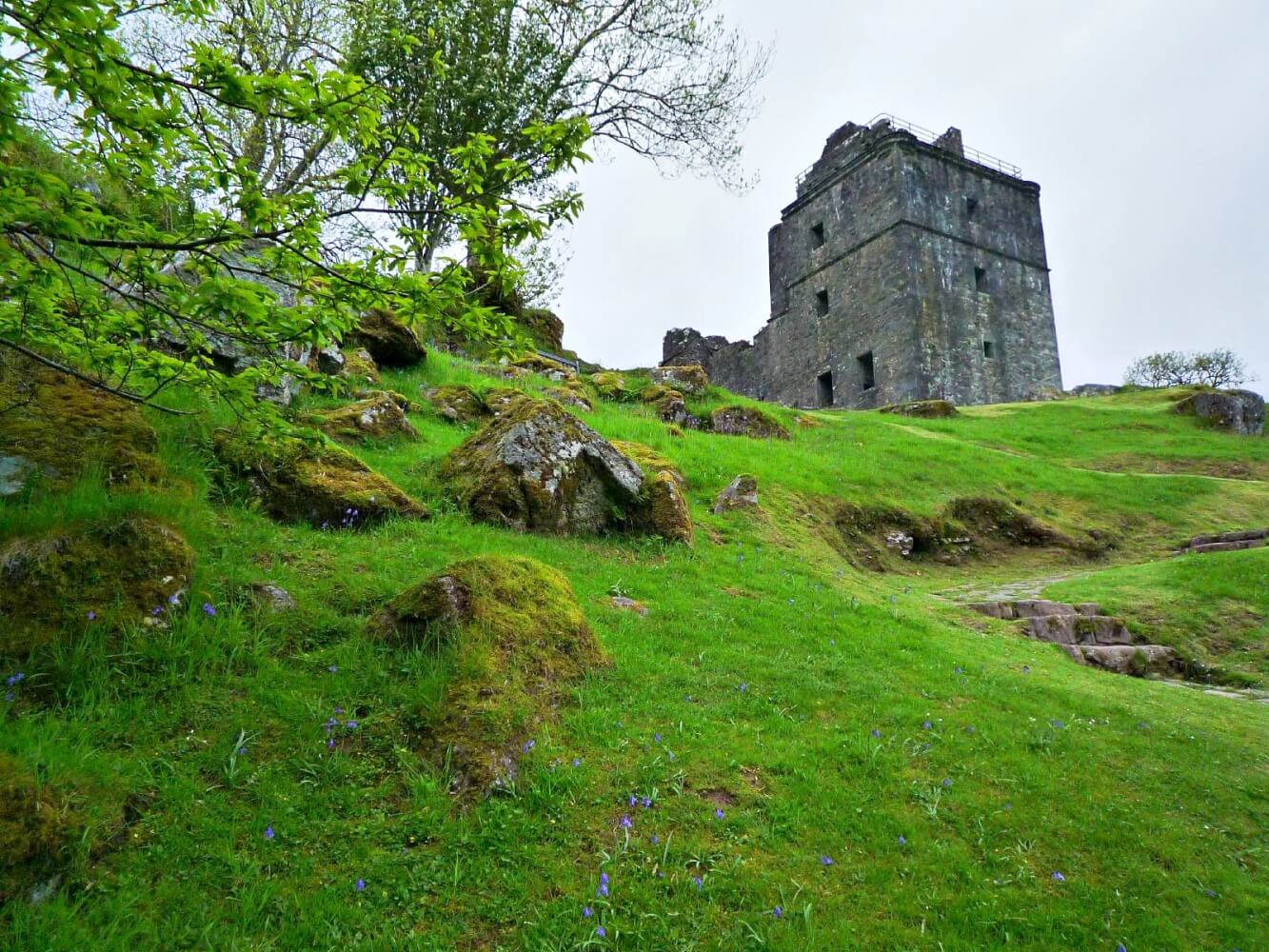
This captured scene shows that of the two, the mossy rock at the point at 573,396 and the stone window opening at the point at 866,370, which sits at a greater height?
the stone window opening at the point at 866,370

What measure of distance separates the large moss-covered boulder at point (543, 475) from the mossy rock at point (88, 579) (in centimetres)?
400

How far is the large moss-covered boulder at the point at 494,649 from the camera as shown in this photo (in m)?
4.46

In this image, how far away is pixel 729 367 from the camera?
5112 cm

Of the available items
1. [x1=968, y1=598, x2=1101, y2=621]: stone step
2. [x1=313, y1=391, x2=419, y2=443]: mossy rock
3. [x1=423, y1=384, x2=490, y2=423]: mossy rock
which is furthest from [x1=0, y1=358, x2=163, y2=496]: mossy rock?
[x1=968, y1=598, x2=1101, y2=621]: stone step

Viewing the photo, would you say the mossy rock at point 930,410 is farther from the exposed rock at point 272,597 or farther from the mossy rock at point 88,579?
the mossy rock at point 88,579

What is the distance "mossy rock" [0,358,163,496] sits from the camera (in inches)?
209

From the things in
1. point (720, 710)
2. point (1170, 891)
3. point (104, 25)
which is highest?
point (104, 25)

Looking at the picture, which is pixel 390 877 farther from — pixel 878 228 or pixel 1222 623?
pixel 878 228

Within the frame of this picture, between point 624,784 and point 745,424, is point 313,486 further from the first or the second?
point 745,424

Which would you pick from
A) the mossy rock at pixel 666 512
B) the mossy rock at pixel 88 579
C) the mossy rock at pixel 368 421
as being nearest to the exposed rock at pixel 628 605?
the mossy rock at pixel 666 512

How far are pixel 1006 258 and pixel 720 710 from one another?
4440cm

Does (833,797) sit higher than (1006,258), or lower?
lower

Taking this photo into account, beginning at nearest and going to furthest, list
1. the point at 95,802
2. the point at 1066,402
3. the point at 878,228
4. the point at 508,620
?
1. the point at 95,802
2. the point at 508,620
3. the point at 1066,402
4. the point at 878,228

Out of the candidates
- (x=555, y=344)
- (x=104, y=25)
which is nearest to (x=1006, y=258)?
(x=555, y=344)
